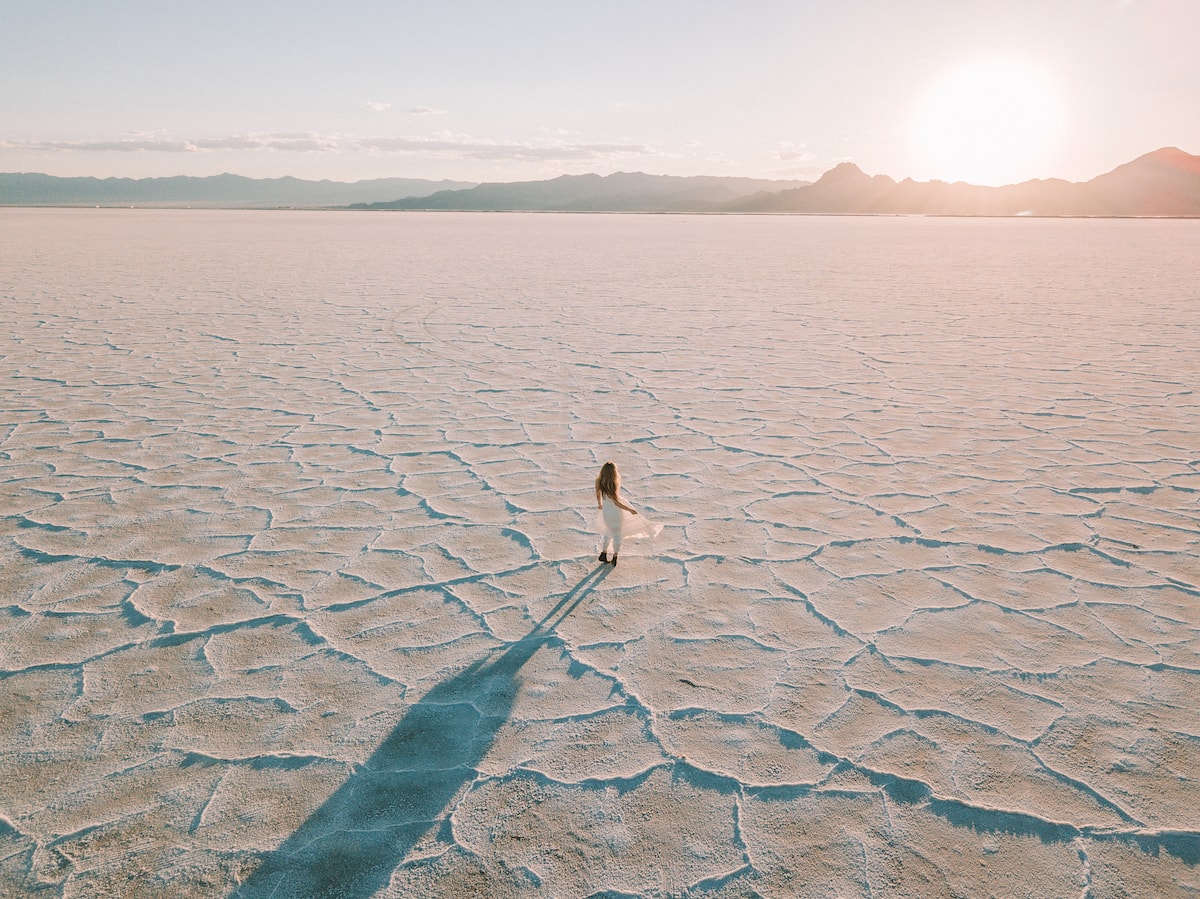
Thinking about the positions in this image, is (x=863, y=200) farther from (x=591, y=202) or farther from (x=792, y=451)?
(x=792, y=451)

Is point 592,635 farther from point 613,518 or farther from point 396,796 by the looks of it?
point 396,796

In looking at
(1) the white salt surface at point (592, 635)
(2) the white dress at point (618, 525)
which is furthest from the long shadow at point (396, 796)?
(2) the white dress at point (618, 525)

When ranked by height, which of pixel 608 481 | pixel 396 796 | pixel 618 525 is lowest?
pixel 396 796

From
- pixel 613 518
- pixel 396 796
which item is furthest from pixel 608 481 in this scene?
pixel 396 796

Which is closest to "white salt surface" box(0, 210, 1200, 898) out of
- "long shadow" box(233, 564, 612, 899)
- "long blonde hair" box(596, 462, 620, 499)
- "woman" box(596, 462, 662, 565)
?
"long shadow" box(233, 564, 612, 899)

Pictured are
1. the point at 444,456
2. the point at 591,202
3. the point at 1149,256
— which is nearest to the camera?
the point at 444,456

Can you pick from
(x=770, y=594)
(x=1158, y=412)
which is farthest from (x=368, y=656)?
(x=1158, y=412)
